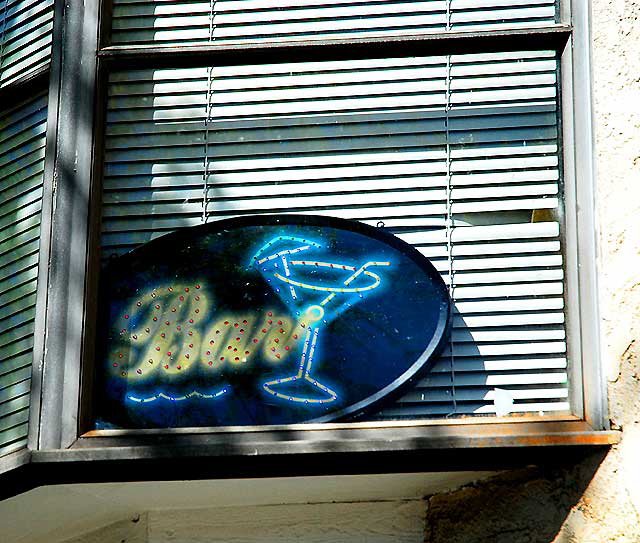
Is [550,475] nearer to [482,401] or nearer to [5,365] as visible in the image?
[482,401]

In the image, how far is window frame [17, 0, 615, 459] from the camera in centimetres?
373

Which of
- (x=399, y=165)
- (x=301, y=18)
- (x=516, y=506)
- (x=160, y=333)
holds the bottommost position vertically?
(x=516, y=506)

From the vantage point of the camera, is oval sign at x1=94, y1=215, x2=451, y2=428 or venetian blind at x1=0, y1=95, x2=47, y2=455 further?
venetian blind at x1=0, y1=95, x2=47, y2=455

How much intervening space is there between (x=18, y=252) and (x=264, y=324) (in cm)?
90

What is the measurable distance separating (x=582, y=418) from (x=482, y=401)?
0.31m

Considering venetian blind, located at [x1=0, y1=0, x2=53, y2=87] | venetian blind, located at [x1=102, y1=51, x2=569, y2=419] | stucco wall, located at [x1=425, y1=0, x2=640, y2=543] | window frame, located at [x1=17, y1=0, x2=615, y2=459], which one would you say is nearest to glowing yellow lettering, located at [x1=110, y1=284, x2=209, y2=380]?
window frame, located at [x1=17, y1=0, x2=615, y2=459]

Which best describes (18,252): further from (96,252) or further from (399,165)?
(399,165)

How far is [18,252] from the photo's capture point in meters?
4.34

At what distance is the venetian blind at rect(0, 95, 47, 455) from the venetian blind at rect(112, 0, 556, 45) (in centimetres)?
46

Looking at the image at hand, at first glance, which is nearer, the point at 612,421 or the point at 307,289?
the point at 612,421

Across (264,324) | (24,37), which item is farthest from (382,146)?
(24,37)

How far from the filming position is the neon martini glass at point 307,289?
3.96 meters

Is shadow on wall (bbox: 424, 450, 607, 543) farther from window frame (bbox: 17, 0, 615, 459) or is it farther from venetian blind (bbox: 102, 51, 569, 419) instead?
venetian blind (bbox: 102, 51, 569, 419)

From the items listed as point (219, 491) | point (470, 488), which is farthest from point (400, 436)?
point (219, 491)
